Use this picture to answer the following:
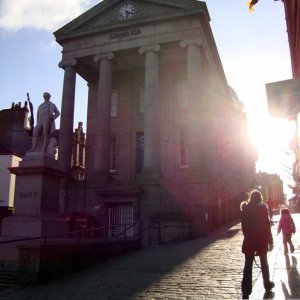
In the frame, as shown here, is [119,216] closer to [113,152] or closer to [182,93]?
[113,152]

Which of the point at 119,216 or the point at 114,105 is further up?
the point at 114,105

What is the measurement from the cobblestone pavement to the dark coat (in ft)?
2.48

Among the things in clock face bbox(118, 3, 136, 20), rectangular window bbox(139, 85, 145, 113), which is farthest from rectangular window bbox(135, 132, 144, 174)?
clock face bbox(118, 3, 136, 20)

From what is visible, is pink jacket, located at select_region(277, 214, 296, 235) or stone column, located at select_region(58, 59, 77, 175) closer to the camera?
pink jacket, located at select_region(277, 214, 296, 235)

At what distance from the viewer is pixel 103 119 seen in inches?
995

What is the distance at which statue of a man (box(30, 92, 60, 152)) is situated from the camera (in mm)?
13211

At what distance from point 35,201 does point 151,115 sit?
12.8m

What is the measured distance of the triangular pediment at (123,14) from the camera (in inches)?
976

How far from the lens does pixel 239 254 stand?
11883 millimetres

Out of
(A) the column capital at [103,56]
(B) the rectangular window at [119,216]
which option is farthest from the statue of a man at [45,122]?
(A) the column capital at [103,56]

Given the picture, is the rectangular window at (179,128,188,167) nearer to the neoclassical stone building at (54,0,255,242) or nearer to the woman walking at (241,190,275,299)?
the neoclassical stone building at (54,0,255,242)

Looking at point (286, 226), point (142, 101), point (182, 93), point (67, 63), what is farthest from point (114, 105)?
point (286, 226)

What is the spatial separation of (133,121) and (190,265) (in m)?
19.7

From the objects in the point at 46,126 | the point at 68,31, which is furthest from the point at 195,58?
the point at 46,126
